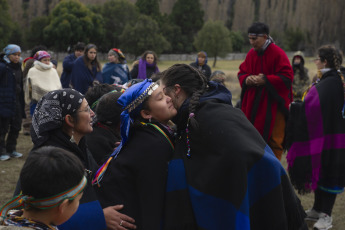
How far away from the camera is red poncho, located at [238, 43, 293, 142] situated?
16.2 feet

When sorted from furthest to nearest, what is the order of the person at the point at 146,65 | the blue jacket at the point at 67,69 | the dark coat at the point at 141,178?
the blue jacket at the point at 67,69
the person at the point at 146,65
the dark coat at the point at 141,178

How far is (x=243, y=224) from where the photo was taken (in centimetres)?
187

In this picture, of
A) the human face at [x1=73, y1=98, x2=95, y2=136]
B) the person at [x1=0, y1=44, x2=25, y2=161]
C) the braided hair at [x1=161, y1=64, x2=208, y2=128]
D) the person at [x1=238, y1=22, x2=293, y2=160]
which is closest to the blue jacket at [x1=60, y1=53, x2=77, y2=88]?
the person at [x1=0, y1=44, x2=25, y2=161]

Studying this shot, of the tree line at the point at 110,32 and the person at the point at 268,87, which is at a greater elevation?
the person at the point at 268,87

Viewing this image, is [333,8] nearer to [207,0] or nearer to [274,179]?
[274,179]

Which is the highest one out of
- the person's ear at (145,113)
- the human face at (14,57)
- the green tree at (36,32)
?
the person's ear at (145,113)

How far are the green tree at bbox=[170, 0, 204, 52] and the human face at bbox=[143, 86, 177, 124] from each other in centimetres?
5809

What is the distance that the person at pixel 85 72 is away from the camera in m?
7.96

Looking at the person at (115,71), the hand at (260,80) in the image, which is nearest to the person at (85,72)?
the person at (115,71)

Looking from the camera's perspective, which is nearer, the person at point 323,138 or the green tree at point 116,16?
the person at point 323,138

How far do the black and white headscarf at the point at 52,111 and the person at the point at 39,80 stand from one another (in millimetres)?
5105

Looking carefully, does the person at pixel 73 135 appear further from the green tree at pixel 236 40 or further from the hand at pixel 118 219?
the green tree at pixel 236 40

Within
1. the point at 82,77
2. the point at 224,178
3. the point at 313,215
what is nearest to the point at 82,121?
the point at 224,178

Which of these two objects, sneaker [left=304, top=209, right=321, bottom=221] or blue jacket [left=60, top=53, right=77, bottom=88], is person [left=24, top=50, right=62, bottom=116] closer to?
blue jacket [left=60, top=53, right=77, bottom=88]
